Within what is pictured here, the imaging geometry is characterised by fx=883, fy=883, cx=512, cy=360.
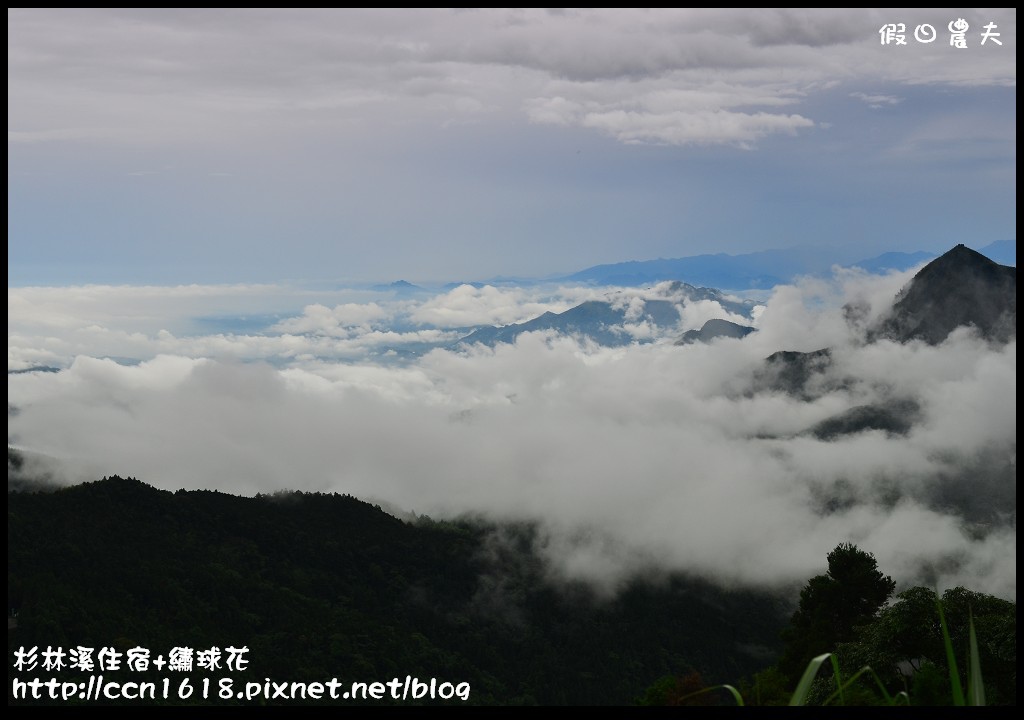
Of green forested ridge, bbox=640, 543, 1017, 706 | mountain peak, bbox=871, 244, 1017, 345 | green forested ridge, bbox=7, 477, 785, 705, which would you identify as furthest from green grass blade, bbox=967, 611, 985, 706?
mountain peak, bbox=871, 244, 1017, 345

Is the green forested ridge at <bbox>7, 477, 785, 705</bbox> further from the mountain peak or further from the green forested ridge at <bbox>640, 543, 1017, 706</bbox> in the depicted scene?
the mountain peak

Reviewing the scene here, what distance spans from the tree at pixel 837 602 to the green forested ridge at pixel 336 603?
3979 cm

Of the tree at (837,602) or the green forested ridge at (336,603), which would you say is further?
the green forested ridge at (336,603)

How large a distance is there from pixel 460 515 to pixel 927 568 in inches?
3495

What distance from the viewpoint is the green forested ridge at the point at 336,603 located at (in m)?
Result: 77.4

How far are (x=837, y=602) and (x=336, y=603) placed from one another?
73616mm

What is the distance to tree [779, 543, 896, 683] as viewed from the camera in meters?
33.7

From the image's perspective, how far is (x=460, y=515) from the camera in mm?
182000

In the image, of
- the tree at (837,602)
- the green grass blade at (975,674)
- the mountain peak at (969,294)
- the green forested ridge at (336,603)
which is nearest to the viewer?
the green grass blade at (975,674)

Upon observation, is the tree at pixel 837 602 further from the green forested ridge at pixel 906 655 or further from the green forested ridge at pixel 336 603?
the green forested ridge at pixel 336 603

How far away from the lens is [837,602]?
34.8 meters

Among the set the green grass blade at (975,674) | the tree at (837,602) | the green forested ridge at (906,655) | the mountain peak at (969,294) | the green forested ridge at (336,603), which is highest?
the mountain peak at (969,294)

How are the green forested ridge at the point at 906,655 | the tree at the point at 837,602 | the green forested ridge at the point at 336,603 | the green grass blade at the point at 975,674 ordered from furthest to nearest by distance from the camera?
1. the green forested ridge at the point at 336,603
2. the tree at the point at 837,602
3. the green forested ridge at the point at 906,655
4. the green grass blade at the point at 975,674

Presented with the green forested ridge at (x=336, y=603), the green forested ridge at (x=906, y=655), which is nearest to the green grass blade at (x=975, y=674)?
the green forested ridge at (x=906, y=655)
